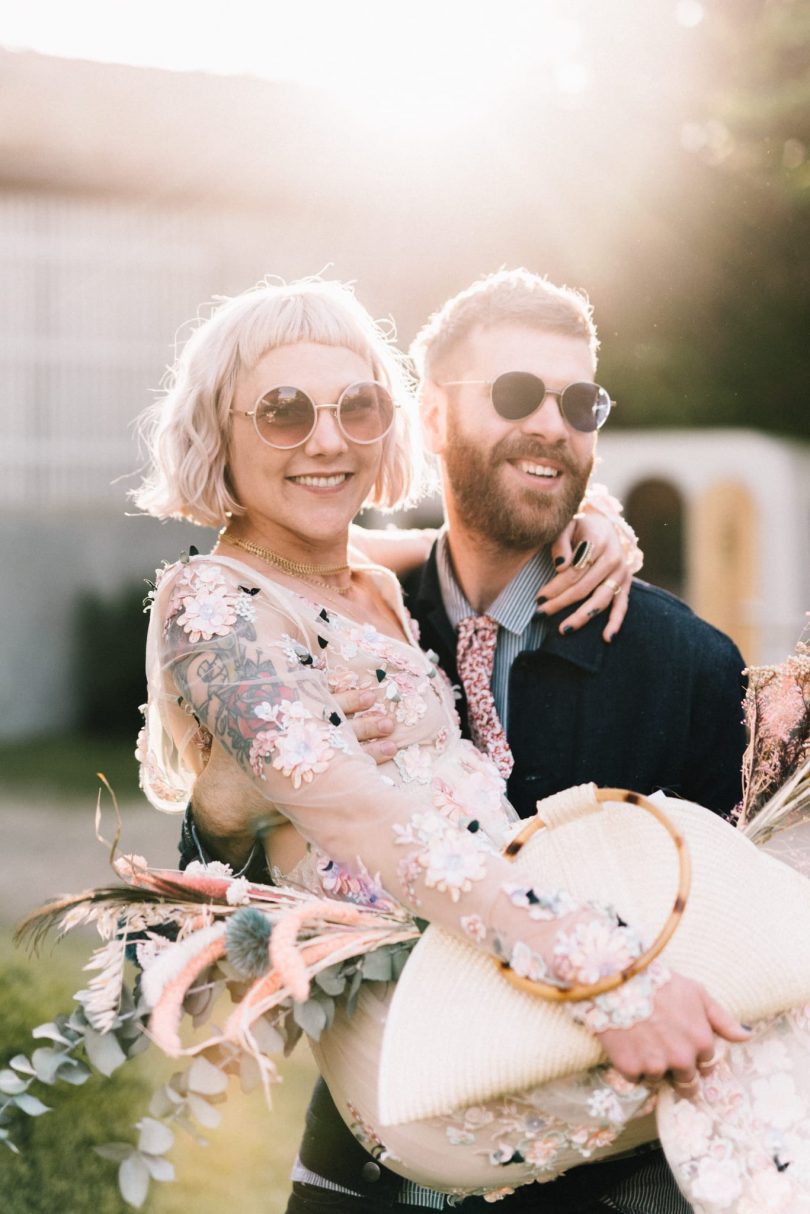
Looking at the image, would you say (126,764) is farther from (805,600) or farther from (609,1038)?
(609,1038)

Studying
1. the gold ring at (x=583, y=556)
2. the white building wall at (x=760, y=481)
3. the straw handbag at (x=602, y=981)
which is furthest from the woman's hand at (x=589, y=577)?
the white building wall at (x=760, y=481)

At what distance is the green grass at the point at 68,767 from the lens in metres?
10.5

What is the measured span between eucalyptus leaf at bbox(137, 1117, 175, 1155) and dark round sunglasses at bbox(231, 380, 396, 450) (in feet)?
3.81

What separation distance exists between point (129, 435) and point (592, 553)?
10.2m

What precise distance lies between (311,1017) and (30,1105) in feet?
1.44

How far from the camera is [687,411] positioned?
888 centimetres

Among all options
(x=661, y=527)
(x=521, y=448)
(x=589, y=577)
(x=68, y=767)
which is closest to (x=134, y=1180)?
(x=589, y=577)

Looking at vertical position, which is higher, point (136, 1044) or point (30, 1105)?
point (136, 1044)

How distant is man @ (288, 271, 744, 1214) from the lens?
2.86 m

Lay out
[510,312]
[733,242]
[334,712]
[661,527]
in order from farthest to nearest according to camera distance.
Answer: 1. [661,527]
2. [733,242]
3. [510,312]
4. [334,712]

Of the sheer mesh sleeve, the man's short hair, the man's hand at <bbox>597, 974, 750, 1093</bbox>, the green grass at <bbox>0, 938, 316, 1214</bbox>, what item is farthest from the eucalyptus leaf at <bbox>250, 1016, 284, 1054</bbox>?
the green grass at <bbox>0, 938, 316, 1214</bbox>

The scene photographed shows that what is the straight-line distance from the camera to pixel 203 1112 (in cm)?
188

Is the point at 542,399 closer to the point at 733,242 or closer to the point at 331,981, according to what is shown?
the point at 331,981

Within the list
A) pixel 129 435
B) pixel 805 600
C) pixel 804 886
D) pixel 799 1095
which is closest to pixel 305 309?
pixel 804 886
